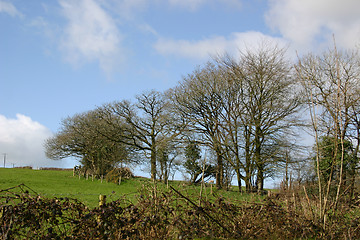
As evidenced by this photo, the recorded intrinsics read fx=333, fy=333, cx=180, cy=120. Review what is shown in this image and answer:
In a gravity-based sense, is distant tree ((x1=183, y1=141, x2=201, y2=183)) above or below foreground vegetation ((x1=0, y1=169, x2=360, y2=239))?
above

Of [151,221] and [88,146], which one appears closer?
[151,221]

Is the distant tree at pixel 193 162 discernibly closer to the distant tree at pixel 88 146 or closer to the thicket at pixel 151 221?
the distant tree at pixel 88 146

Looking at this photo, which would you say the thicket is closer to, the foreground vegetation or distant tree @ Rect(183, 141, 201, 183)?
the foreground vegetation

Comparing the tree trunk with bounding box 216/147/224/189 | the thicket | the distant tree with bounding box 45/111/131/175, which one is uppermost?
the distant tree with bounding box 45/111/131/175

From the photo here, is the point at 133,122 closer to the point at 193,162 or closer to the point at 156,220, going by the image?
the point at 193,162

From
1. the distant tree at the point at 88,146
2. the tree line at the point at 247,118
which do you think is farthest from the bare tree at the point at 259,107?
the distant tree at the point at 88,146

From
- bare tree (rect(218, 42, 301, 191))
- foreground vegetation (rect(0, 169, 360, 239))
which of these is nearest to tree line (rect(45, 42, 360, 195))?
bare tree (rect(218, 42, 301, 191))

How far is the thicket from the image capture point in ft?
14.2

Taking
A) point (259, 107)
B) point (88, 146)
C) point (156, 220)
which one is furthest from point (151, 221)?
point (88, 146)

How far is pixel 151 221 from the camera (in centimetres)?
434

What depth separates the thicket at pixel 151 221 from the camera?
4.33 meters

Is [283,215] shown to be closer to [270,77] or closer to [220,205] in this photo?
[220,205]

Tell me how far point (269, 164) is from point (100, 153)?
12493 mm

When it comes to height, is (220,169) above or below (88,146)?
below
